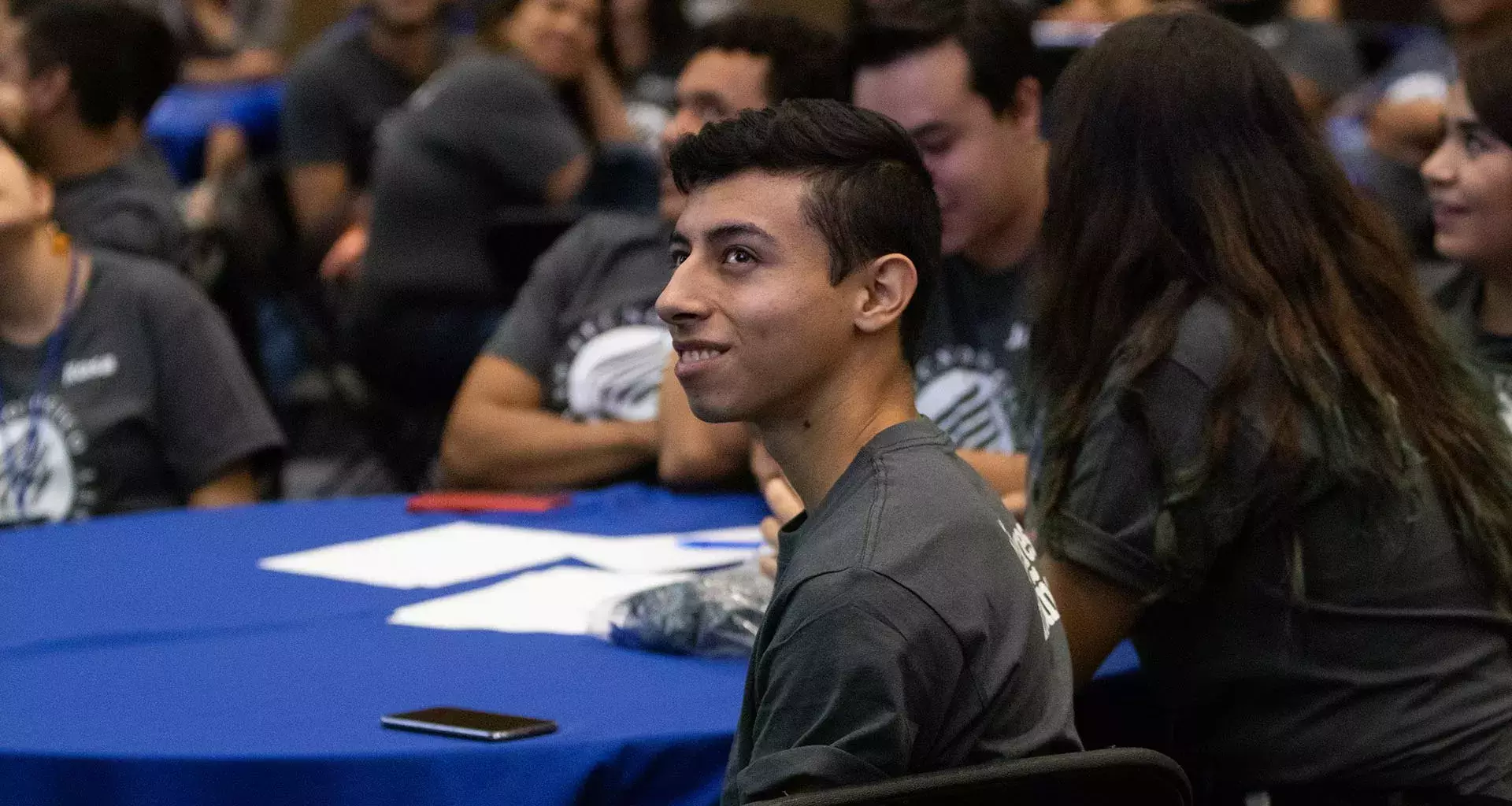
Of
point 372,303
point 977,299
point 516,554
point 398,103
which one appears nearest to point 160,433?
point 516,554

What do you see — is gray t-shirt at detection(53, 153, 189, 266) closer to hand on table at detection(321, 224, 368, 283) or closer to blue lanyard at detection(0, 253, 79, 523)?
blue lanyard at detection(0, 253, 79, 523)

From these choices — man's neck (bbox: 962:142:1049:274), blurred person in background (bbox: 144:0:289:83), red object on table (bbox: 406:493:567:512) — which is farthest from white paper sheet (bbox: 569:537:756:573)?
blurred person in background (bbox: 144:0:289:83)

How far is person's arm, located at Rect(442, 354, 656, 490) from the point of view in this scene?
3066mm

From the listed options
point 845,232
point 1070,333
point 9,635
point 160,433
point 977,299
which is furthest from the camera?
point 160,433

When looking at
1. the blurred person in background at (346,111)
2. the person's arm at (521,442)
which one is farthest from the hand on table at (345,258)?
the person's arm at (521,442)

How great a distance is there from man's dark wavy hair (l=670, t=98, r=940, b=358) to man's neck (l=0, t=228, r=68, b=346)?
201 centimetres

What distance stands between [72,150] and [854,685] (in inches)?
128

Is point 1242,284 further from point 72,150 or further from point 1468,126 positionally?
point 72,150

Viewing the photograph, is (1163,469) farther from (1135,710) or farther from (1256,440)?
(1135,710)

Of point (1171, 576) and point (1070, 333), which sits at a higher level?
point (1070, 333)

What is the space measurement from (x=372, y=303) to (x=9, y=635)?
3.02 metres

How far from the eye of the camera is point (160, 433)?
3.18 metres

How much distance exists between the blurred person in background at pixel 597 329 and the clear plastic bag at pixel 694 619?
46.5 inches

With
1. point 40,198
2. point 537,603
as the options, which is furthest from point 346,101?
point 537,603
